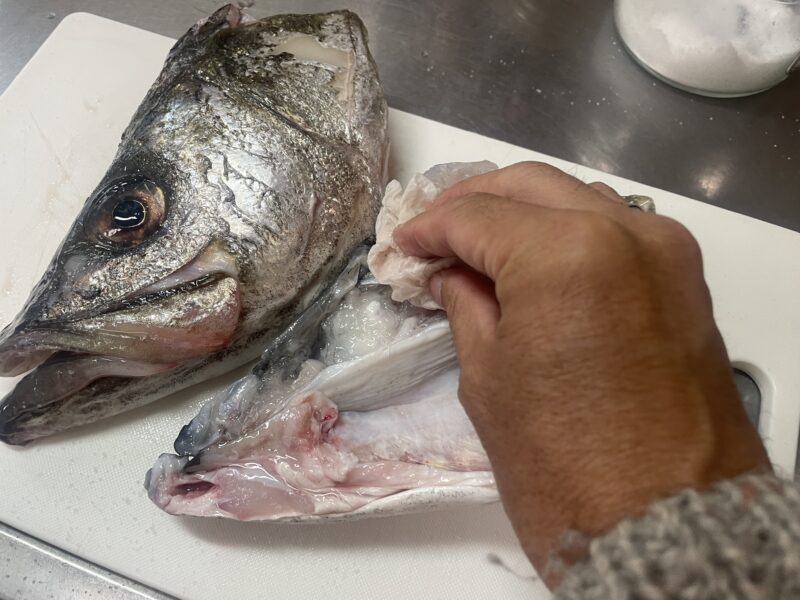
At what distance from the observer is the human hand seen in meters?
0.59

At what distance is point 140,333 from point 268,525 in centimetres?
38

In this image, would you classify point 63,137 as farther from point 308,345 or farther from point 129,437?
point 308,345

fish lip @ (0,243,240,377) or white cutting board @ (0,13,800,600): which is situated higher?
fish lip @ (0,243,240,377)

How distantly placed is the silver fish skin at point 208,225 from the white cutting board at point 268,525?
9cm

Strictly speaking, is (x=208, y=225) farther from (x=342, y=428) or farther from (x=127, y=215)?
(x=342, y=428)

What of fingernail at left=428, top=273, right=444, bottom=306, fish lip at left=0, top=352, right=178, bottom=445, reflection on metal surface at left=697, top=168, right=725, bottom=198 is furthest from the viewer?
reflection on metal surface at left=697, top=168, right=725, bottom=198

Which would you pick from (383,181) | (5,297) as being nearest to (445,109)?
(383,181)

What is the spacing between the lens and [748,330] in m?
1.21

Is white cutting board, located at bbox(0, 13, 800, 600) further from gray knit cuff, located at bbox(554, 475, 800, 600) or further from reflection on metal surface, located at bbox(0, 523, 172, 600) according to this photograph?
gray knit cuff, located at bbox(554, 475, 800, 600)

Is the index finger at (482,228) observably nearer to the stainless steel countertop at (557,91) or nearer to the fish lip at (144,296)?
the fish lip at (144,296)

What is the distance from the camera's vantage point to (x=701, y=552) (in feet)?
1.62

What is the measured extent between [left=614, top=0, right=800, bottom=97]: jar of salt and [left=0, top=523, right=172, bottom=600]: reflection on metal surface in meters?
1.49

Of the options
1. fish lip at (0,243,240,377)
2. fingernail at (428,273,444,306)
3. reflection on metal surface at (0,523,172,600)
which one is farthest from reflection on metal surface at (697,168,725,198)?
reflection on metal surface at (0,523,172,600)

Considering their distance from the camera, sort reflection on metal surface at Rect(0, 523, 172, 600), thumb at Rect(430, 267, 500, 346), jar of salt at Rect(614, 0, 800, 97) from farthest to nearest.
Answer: jar of salt at Rect(614, 0, 800, 97), reflection on metal surface at Rect(0, 523, 172, 600), thumb at Rect(430, 267, 500, 346)
